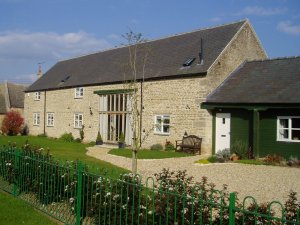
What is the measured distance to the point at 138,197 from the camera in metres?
6.06

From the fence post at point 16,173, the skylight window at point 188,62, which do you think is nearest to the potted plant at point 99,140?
the skylight window at point 188,62

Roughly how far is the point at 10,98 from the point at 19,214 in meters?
47.2

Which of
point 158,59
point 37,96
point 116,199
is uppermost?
point 158,59

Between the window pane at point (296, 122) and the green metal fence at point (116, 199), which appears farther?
the window pane at point (296, 122)

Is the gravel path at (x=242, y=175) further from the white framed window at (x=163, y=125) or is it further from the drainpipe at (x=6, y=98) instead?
the drainpipe at (x=6, y=98)

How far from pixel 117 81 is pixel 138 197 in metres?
21.8

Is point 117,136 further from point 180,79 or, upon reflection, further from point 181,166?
point 181,166

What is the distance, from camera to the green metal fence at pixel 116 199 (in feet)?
16.4

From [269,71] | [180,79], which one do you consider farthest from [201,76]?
[269,71]

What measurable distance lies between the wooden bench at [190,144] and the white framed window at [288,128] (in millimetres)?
4581

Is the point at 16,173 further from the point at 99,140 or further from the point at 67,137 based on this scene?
the point at 67,137

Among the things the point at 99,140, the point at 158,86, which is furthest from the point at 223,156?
the point at 99,140

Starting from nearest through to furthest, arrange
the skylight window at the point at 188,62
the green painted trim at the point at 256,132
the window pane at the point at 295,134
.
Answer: the window pane at the point at 295,134 → the green painted trim at the point at 256,132 → the skylight window at the point at 188,62

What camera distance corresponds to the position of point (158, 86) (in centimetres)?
2469
